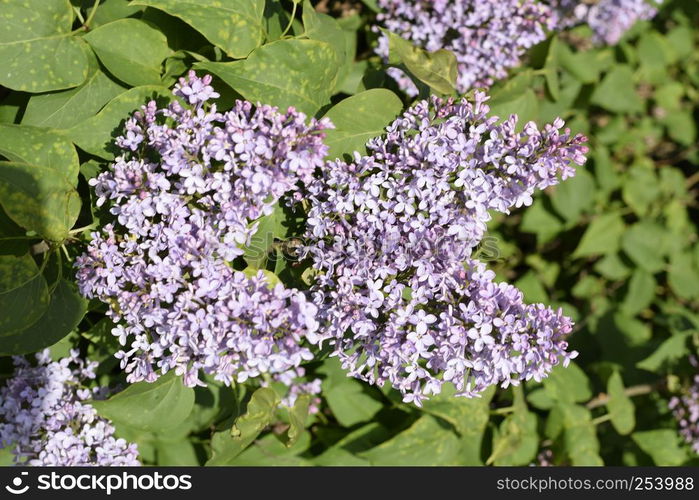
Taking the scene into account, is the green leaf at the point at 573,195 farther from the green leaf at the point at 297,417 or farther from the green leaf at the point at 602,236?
the green leaf at the point at 297,417

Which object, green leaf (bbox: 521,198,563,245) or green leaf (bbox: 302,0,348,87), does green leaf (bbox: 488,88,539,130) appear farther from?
green leaf (bbox: 521,198,563,245)

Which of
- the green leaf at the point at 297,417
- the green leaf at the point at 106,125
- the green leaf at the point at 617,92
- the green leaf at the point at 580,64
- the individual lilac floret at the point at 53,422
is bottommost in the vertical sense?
the individual lilac floret at the point at 53,422

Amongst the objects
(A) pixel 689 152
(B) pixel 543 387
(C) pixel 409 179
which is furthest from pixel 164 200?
(A) pixel 689 152

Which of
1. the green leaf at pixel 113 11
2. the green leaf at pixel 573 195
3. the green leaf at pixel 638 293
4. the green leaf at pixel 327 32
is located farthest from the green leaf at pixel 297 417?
the green leaf at pixel 638 293

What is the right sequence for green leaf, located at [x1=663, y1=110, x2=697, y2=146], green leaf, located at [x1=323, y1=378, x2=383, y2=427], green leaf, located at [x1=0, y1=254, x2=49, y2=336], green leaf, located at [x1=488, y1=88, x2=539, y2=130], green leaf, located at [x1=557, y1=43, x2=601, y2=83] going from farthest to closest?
green leaf, located at [x1=663, y1=110, x2=697, y2=146], green leaf, located at [x1=557, y1=43, x2=601, y2=83], green leaf, located at [x1=323, y1=378, x2=383, y2=427], green leaf, located at [x1=488, y1=88, x2=539, y2=130], green leaf, located at [x1=0, y1=254, x2=49, y2=336]

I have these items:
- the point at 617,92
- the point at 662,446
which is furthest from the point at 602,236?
the point at 662,446

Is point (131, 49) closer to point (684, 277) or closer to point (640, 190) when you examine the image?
point (640, 190)

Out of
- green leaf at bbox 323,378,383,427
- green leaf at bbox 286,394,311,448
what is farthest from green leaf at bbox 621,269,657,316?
green leaf at bbox 286,394,311,448
